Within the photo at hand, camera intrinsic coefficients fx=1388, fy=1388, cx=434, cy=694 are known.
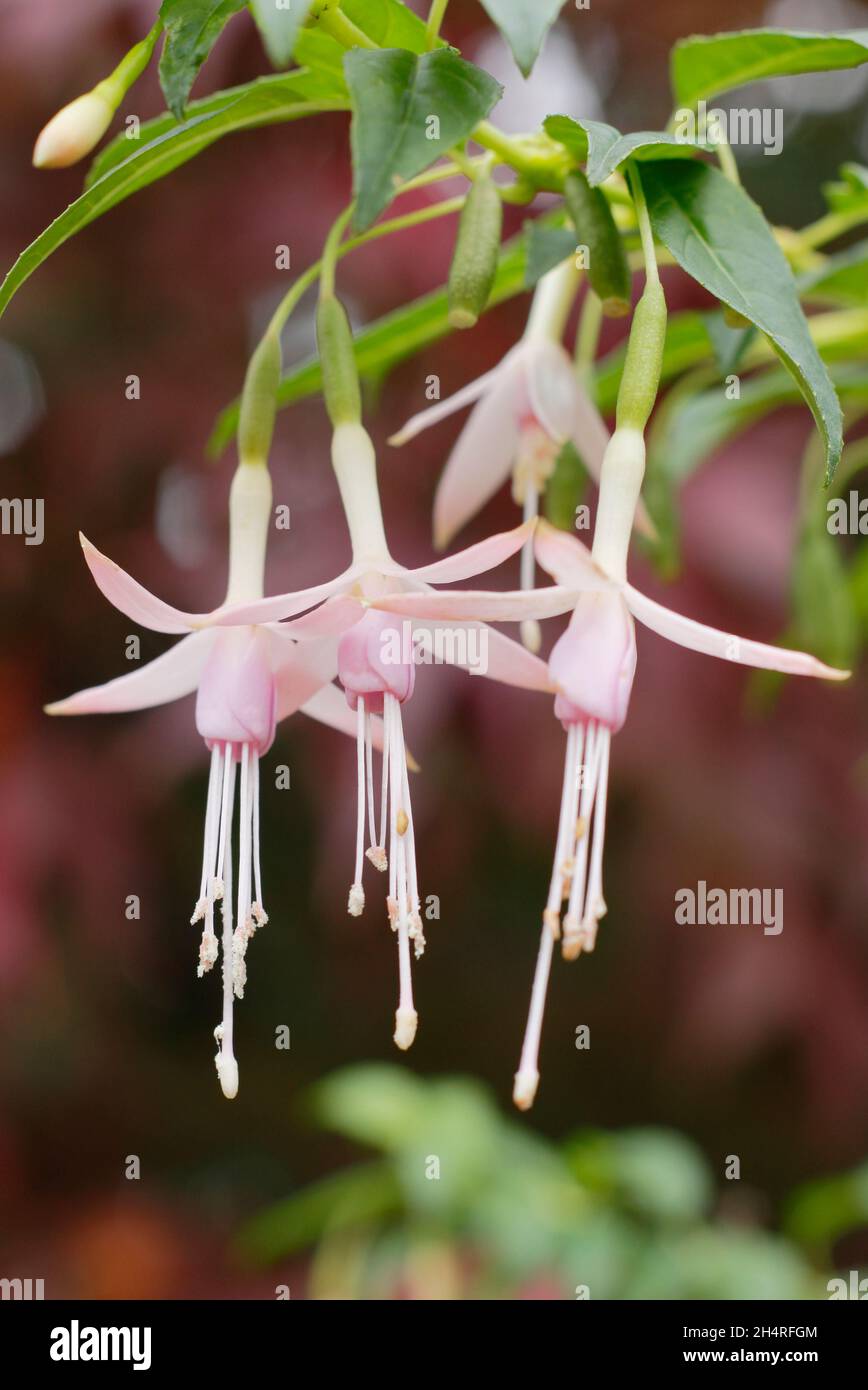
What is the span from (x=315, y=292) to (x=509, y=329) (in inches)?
10.2

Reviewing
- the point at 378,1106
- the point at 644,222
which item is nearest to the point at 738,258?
the point at 644,222

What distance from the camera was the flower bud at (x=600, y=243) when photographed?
1.88ft

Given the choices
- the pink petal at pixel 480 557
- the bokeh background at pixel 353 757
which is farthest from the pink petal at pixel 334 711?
the bokeh background at pixel 353 757

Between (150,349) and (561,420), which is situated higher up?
(150,349)

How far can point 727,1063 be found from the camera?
1688 mm

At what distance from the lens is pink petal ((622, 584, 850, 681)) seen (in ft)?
1.64

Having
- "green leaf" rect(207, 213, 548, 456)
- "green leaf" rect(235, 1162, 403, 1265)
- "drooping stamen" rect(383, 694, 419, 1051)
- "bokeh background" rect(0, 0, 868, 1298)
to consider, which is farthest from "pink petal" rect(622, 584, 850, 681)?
"green leaf" rect(235, 1162, 403, 1265)

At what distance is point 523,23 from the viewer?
460mm

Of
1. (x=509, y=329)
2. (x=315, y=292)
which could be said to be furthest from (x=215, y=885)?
(x=315, y=292)

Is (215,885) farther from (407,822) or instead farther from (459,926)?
(459,926)

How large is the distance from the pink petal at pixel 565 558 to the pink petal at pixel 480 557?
0.04ft
